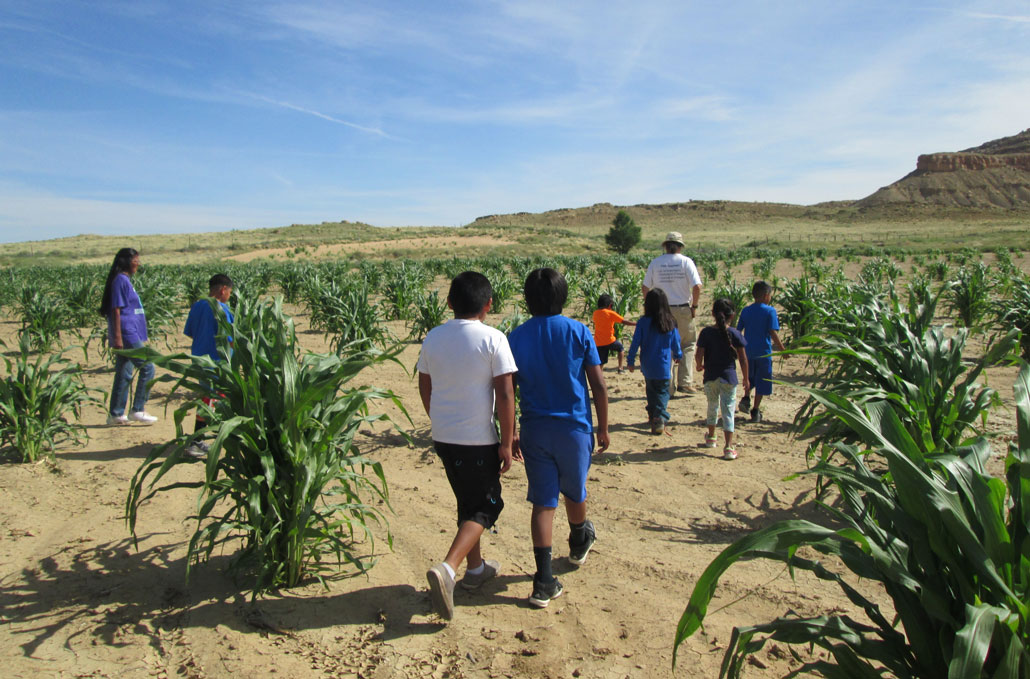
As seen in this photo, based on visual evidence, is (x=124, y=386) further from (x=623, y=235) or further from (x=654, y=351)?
(x=623, y=235)

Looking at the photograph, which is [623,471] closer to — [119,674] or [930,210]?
[119,674]

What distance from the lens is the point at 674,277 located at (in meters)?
6.61

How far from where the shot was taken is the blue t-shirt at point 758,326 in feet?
19.2

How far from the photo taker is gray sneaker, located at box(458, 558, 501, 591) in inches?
122

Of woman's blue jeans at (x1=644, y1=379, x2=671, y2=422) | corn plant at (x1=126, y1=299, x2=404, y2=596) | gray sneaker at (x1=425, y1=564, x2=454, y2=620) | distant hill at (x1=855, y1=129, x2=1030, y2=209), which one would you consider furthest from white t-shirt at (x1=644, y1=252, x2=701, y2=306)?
distant hill at (x1=855, y1=129, x2=1030, y2=209)

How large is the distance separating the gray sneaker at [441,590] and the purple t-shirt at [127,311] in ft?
14.5

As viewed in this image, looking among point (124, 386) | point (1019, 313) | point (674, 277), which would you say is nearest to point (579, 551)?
point (674, 277)

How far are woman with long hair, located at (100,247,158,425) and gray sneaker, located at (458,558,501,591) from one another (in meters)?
3.85

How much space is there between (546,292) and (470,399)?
0.63 metres

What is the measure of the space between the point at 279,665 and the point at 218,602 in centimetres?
59

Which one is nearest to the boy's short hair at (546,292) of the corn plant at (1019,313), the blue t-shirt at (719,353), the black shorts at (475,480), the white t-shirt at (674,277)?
the black shorts at (475,480)

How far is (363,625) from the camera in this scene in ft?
9.05

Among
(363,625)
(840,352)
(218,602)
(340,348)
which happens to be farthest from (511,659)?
(840,352)

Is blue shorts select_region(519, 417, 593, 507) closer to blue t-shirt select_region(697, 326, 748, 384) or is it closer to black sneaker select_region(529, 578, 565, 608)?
black sneaker select_region(529, 578, 565, 608)
